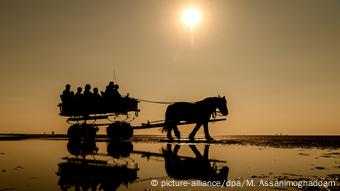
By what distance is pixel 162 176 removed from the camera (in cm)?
963

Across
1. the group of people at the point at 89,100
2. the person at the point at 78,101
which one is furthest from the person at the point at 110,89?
the person at the point at 78,101

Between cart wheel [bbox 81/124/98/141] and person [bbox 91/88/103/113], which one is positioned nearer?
person [bbox 91/88/103/113]

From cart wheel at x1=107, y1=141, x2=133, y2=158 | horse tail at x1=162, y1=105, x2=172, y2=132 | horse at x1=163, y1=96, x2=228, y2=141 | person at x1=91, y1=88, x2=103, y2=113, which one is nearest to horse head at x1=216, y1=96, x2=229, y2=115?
horse at x1=163, y1=96, x2=228, y2=141

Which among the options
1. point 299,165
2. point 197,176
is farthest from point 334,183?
point 299,165

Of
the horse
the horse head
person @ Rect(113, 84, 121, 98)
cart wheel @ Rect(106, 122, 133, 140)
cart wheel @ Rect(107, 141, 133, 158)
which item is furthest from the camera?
cart wheel @ Rect(106, 122, 133, 140)

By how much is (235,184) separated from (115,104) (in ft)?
60.6

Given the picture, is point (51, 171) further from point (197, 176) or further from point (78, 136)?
point (78, 136)

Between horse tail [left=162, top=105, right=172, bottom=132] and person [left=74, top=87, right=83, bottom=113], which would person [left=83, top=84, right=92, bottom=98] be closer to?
person [left=74, top=87, right=83, bottom=113]

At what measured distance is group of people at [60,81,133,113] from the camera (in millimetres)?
26266

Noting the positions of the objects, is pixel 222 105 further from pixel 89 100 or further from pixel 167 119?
pixel 89 100

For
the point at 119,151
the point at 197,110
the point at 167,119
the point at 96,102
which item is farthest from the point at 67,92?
the point at 119,151

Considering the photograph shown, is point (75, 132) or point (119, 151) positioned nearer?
point (119, 151)

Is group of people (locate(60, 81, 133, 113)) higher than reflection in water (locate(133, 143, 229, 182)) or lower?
higher

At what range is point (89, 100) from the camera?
87.0 feet
